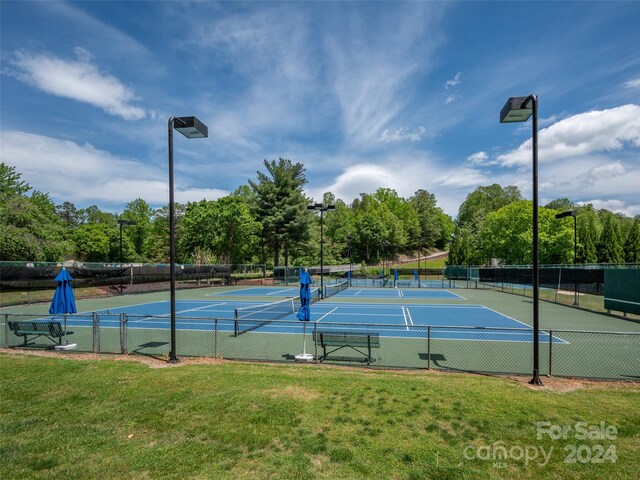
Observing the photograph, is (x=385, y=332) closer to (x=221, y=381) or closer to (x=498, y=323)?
(x=498, y=323)

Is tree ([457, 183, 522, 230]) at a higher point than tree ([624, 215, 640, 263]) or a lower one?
higher

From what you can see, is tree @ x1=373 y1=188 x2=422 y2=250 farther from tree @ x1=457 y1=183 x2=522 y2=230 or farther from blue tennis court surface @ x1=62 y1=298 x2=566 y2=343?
blue tennis court surface @ x1=62 y1=298 x2=566 y2=343

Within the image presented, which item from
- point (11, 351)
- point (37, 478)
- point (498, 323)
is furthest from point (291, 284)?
point (37, 478)

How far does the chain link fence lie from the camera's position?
9.60 metres

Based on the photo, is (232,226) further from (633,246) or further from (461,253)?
(633,246)

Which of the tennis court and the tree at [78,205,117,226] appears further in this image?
the tree at [78,205,117,226]

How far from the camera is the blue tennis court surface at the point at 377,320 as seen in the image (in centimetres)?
1406

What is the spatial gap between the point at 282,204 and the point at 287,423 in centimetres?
4910

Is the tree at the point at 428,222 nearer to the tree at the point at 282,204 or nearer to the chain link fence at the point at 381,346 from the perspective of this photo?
the tree at the point at 282,204

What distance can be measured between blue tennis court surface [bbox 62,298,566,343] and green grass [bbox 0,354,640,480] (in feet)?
11.8

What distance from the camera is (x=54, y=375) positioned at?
26.8ft

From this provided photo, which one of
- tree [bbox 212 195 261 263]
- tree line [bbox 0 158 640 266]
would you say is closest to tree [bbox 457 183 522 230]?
tree line [bbox 0 158 640 266]

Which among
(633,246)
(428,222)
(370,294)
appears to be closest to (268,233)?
(370,294)

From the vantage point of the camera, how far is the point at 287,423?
5.68m
